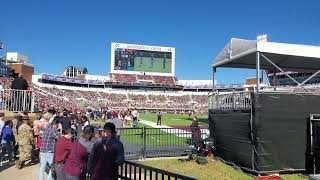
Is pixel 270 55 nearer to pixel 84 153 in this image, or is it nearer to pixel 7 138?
pixel 7 138

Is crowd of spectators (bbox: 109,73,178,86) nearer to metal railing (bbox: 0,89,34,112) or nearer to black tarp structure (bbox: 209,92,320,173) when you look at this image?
metal railing (bbox: 0,89,34,112)

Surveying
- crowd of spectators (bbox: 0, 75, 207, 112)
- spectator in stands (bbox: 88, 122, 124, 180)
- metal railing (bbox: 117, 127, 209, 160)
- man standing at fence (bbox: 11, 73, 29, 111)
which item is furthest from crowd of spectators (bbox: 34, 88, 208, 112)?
spectator in stands (bbox: 88, 122, 124, 180)

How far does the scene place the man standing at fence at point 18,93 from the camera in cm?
1939

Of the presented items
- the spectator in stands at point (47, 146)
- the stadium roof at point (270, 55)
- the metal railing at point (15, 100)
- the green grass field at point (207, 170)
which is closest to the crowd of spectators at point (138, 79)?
the metal railing at point (15, 100)

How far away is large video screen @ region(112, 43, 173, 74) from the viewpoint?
10056cm

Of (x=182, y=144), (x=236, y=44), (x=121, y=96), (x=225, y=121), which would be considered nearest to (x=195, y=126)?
(x=182, y=144)

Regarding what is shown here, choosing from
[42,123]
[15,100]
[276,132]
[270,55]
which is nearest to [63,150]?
[42,123]

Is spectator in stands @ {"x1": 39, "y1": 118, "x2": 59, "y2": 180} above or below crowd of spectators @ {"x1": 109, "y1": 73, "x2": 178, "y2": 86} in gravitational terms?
below

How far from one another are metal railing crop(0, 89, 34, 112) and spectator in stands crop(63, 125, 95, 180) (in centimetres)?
1265

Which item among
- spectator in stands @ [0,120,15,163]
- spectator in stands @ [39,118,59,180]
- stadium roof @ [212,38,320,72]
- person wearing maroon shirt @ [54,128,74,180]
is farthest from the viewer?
stadium roof @ [212,38,320,72]

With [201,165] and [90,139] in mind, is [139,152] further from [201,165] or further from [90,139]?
[90,139]

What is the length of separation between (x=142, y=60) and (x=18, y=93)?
84.2 metres

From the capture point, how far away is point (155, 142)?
18.8 metres

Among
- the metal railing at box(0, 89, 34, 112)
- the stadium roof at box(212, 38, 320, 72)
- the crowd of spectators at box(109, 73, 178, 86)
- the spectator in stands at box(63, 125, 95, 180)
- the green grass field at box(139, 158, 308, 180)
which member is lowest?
the green grass field at box(139, 158, 308, 180)
